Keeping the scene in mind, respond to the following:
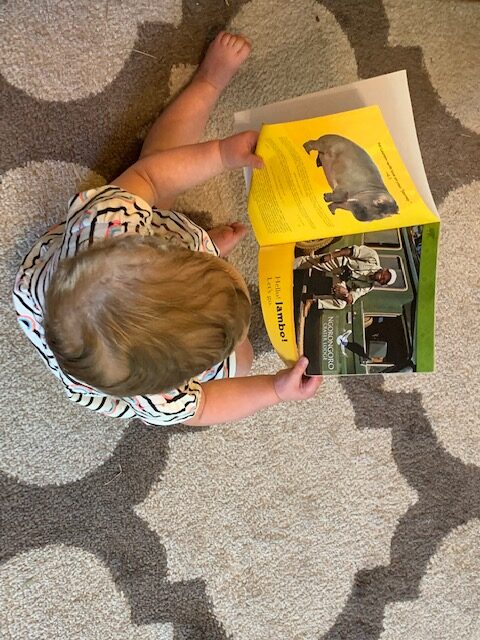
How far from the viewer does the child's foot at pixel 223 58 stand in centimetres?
72

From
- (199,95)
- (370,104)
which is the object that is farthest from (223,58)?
(370,104)

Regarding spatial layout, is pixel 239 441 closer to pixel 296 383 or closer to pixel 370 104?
pixel 296 383

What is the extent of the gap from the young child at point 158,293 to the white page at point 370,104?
60 mm

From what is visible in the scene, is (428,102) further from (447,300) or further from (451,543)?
(451,543)

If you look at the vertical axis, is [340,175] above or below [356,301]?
above

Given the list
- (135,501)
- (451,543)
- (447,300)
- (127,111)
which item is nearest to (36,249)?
(127,111)

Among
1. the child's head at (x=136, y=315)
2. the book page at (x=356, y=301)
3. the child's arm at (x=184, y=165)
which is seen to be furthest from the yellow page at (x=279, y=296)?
the child's head at (x=136, y=315)

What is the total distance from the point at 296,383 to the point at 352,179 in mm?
218

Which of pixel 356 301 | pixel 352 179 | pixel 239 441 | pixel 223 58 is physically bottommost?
pixel 239 441

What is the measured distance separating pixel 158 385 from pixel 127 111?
0.37 meters

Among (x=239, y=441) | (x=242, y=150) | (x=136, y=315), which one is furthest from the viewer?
(x=239, y=441)

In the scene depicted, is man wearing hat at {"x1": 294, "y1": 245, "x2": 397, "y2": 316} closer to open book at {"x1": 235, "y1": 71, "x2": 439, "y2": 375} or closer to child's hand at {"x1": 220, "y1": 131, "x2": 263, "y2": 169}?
open book at {"x1": 235, "y1": 71, "x2": 439, "y2": 375}

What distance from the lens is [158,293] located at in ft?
1.52

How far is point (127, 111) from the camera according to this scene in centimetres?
72
